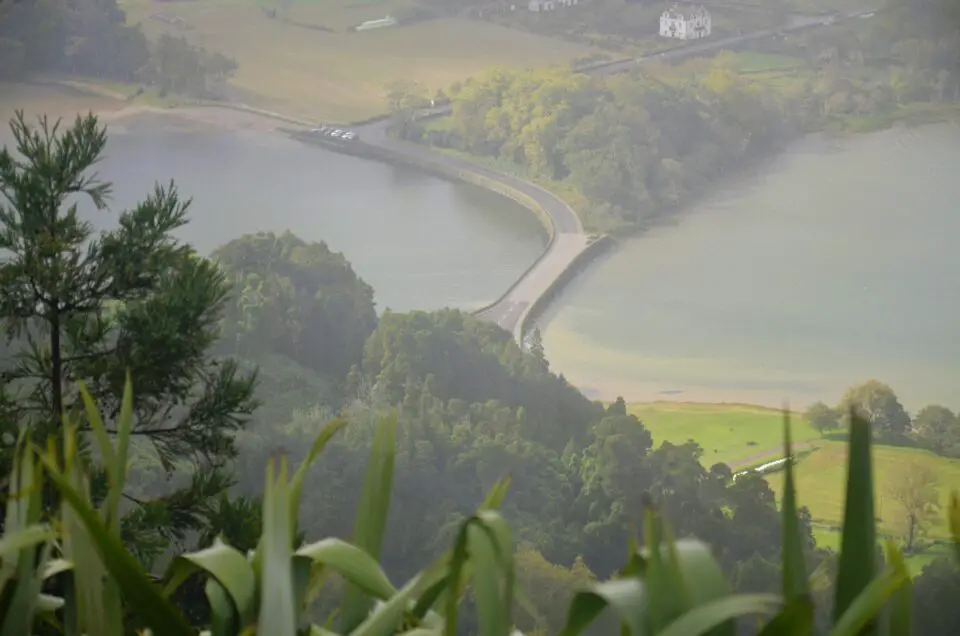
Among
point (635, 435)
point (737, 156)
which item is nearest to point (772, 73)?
point (737, 156)

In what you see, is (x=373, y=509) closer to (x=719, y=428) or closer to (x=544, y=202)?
(x=719, y=428)

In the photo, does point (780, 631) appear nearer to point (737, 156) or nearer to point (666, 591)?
point (666, 591)

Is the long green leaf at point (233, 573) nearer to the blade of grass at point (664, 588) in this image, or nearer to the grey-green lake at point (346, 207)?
the blade of grass at point (664, 588)

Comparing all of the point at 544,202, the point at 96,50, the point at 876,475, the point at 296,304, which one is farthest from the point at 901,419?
the point at 96,50

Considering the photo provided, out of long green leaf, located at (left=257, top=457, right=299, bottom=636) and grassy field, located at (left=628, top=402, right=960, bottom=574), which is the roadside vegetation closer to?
A: grassy field, located at (left=628, top=402, right=960, bottom=574)

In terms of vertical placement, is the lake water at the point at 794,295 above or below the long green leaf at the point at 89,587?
below

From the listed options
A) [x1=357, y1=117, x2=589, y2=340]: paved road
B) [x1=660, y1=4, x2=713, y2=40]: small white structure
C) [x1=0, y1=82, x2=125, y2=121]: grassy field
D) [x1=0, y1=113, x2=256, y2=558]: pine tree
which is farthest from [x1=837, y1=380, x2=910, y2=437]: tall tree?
[x1=0, y1=82, x2=125, y2=121]: grassy field

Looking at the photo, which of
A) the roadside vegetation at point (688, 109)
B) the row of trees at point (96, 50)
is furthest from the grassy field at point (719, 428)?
the row of trees at point (96, 50)
